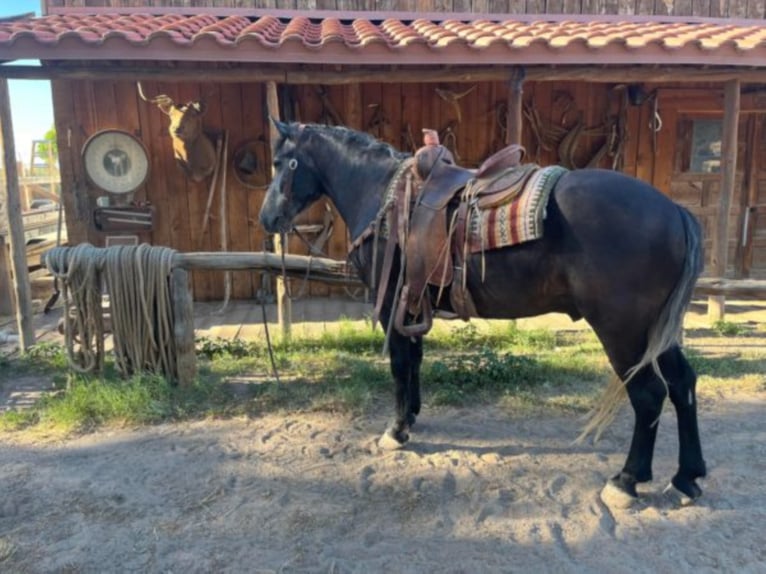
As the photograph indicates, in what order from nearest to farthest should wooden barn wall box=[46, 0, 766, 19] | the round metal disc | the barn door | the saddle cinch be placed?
1. the saddle cinch
2. the round metal disc
3. wooden barn wall box=[46, 0, 766, 19]
4. the barn door

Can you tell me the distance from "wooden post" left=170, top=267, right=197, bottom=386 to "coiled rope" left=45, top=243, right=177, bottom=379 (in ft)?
0.15

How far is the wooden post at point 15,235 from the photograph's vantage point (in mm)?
4680

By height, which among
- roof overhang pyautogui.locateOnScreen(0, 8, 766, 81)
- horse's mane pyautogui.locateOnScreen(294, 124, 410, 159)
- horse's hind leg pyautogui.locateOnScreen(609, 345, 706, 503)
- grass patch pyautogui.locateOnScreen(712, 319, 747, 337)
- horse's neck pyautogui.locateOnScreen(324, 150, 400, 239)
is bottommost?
grass patch pyautogui.locateOnScreen(712, 319, 747, 337)

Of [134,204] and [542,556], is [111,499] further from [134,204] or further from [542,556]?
[134,204]

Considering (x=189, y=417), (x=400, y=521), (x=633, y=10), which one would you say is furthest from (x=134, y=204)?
(x=633, y=10)

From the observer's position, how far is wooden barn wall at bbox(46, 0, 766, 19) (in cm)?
646

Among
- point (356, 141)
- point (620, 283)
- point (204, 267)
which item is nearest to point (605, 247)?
point (620, 283)

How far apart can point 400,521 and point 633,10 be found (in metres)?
6.95

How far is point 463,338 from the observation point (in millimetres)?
5074

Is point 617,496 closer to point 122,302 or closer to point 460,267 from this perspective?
point 460,267

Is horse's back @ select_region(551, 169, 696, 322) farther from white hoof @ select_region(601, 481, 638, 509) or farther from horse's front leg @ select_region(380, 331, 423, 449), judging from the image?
horse's front leg @ select_region(380, 331, 423, 449)

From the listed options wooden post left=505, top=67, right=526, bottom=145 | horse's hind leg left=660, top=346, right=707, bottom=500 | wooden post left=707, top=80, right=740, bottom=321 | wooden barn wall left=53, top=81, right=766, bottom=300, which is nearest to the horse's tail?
horse's hind leg left=660, top=346, right=707, bottom=500

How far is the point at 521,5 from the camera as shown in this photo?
669 cm

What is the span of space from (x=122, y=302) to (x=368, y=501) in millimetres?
2381
